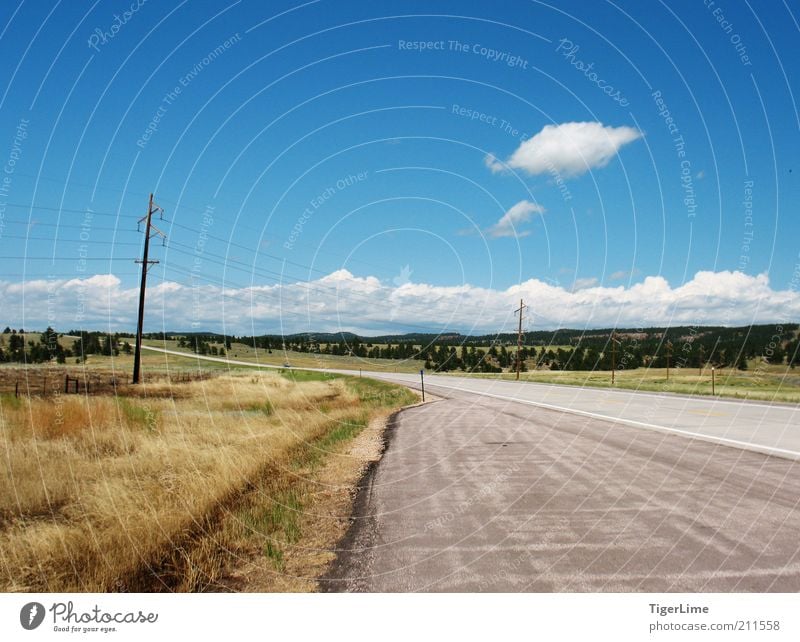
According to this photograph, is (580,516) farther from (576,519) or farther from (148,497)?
(148,497)

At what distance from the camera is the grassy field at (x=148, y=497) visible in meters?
5.55

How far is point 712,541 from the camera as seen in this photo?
5777 mm

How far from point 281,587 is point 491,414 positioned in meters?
17.9

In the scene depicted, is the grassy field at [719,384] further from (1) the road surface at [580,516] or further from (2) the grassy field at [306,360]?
(2) the grassy field at [306,360]

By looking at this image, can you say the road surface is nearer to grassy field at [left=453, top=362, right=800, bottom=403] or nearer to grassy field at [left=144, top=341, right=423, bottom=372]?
grassy field at [left=453, top=362, right=800, bottom=403]

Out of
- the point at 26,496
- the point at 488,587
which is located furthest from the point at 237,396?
the point at 488,587

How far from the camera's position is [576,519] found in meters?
6.81
